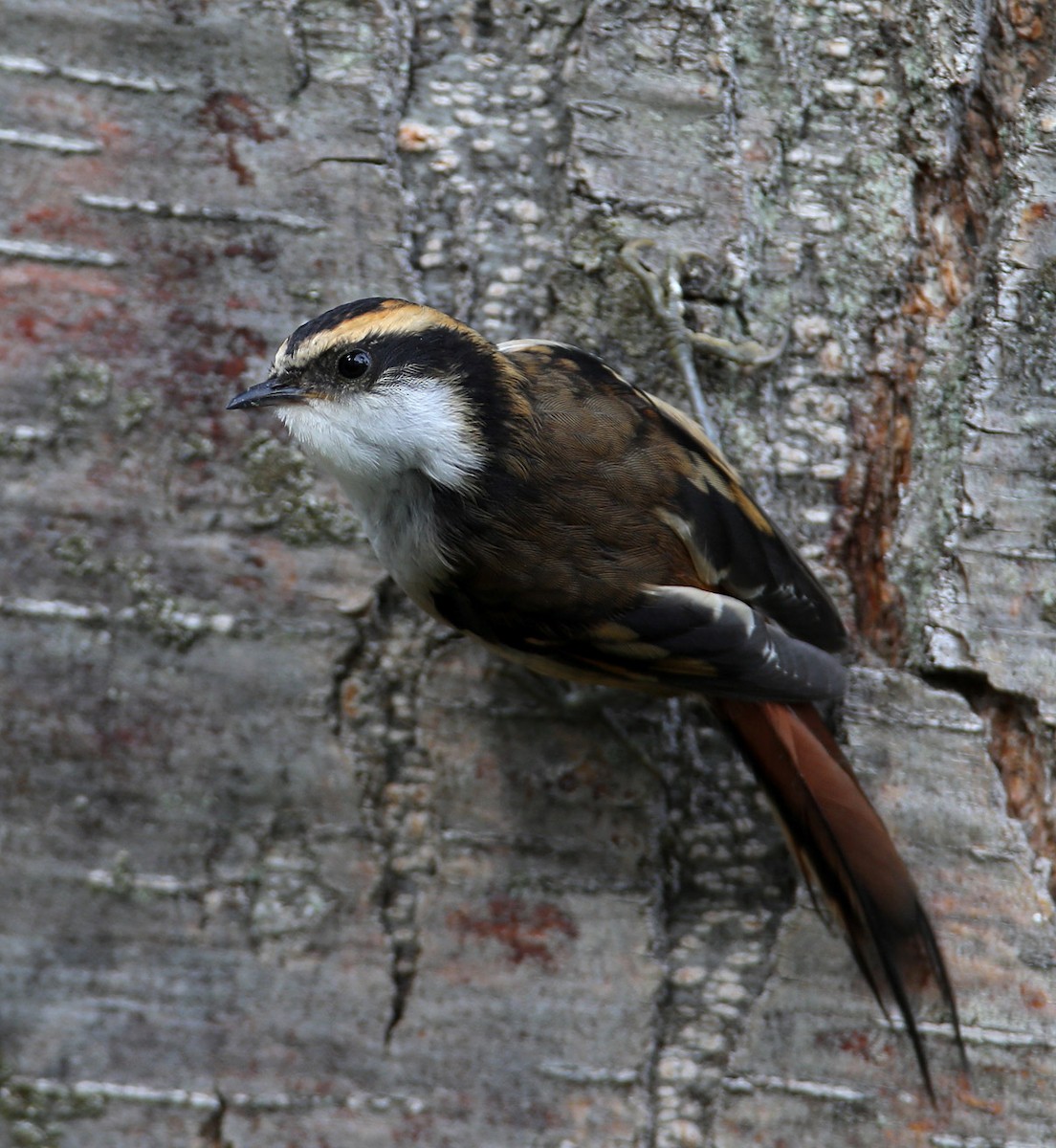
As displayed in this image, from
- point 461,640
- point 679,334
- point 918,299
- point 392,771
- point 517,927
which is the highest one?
point 918,299

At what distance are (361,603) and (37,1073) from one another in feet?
3.37

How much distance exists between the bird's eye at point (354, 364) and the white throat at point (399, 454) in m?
0.04

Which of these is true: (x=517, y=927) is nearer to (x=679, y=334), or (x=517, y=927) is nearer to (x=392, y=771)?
(x=392, y=771)

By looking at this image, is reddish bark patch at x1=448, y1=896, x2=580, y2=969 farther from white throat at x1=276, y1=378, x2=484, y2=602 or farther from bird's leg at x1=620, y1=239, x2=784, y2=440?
bird's leg at x1=620, y1=239, x2=784, y2=440

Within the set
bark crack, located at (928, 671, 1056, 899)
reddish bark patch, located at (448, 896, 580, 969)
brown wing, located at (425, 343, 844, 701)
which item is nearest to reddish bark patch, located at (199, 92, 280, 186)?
brown wing, located at (425, 343, 844, 701)

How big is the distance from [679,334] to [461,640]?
0.71 m

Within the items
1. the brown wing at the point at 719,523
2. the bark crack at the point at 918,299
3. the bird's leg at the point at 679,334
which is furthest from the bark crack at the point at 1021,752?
the bird's leg at the point at 679,334

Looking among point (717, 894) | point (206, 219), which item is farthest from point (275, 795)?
point (206, 219)

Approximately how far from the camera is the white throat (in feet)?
6.98

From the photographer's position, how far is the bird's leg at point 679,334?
2.18 m

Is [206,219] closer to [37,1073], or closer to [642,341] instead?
[642,341]

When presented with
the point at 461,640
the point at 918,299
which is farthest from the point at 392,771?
the point at 918,299

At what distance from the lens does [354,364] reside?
2.12 m

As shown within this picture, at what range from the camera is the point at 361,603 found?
2182 mm
